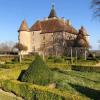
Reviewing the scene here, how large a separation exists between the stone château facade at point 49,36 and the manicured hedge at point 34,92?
4666 cm

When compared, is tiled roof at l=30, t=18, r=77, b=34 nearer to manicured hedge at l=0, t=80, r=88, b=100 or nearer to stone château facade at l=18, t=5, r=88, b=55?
stone château facade at l=18, t=5, r=88, b=55

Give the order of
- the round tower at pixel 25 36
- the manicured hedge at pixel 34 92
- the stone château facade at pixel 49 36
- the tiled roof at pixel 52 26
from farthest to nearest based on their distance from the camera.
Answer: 1. the round tower at pixel 25 36
2. the tiled roof at pixel 52 26
3. the stone château facade at pixel 49 36
4. the manicured hedge at pixel 34 92

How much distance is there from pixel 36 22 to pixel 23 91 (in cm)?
5700

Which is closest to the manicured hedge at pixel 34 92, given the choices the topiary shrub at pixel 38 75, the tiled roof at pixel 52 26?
the topiary shrub at pixel 38 75

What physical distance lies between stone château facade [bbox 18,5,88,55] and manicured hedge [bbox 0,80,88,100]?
153 feet

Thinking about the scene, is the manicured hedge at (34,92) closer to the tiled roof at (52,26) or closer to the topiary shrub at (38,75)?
the topiary shrub at (38,75)

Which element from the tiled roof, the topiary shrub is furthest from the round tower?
the topiary shrub

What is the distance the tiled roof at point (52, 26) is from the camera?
214 feet

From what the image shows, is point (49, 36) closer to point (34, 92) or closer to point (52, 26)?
point (52, 26)

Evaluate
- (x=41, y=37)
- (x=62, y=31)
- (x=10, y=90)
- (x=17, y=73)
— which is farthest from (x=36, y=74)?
(x=41, y=37)

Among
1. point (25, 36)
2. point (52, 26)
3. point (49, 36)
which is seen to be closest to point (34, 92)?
point (49, 36)

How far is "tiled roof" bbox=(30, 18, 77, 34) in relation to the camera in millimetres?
65375

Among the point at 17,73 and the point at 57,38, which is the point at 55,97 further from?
the point at 57,38

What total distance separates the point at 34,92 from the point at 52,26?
54.4 meters
